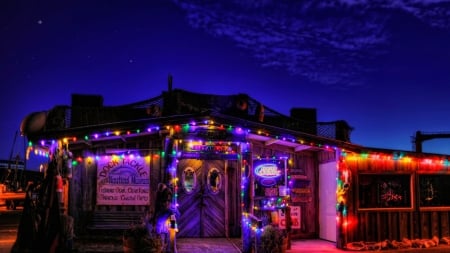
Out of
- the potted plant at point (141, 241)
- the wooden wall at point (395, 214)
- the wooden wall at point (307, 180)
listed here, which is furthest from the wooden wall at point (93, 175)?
the wooden wall at point (395, 214)

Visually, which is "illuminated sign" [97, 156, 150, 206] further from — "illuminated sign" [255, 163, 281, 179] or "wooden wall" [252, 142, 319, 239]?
"wooden wall" [252, 142, 319, 239]

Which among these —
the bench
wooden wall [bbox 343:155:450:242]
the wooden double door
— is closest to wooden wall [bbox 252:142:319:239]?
wooden wall [bbox 343:155:450:242]

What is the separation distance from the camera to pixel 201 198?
15.0 m

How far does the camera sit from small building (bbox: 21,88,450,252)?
13719 mm

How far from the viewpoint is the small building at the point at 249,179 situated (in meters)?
13.7

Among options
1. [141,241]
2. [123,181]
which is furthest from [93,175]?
[141,241]

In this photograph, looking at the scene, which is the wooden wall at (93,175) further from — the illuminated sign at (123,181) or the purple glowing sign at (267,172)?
the purple glowing sign at (267,172)

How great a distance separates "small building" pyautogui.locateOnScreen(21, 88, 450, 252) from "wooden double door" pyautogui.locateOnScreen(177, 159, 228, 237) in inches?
1.3

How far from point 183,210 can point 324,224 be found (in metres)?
4.87

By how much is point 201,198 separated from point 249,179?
2753 mm

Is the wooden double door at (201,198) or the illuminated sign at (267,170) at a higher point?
the illuminated sign at (267,170)

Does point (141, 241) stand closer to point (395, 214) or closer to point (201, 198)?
point (201, 198)

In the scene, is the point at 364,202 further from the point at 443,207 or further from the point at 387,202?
the point at 443,207

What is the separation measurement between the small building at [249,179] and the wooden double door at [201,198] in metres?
0.03
